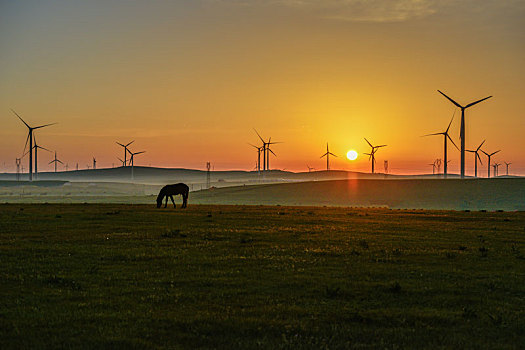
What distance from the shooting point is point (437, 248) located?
25516 mm

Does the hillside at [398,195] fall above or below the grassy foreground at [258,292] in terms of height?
above

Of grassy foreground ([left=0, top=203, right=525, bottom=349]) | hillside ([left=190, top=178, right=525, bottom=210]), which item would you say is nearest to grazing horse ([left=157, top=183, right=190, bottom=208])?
grassy foreground ([left=0, top=203, right=525, bottom=349])

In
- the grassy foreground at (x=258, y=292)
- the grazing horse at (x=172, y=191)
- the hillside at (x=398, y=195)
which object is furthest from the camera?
the hillside at (x=398, y=195)

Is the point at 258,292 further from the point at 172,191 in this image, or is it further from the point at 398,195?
the point at 398,195

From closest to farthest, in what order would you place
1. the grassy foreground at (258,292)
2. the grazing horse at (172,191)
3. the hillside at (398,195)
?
the grassy foreground at (258,292)
the grazing horse at (172,191)
the hillside at (398,195)

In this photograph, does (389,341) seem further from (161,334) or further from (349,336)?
(161,334)

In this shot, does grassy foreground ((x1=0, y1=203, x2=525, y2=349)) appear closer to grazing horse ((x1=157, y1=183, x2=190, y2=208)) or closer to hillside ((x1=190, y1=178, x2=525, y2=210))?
grazing horse ((x1=157, y1=183, x2=190, y2=208))

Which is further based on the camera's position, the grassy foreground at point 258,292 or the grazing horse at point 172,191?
the grazing horse at point 172,191

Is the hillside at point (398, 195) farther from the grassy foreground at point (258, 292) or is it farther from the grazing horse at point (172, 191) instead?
the grassy foreground at point (258, 292)

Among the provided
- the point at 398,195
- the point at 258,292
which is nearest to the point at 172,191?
the point at 258,292

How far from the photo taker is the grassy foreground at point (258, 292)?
1162cm

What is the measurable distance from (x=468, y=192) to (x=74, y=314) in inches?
4933

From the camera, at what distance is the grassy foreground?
11617 millimetres

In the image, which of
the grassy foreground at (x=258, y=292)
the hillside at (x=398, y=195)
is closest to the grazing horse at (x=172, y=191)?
the grassy foreground at (x=258, y=292)
